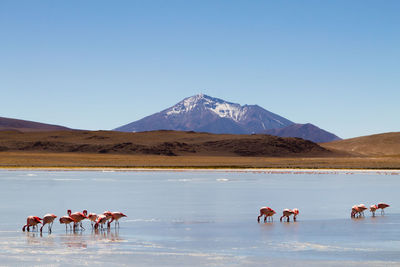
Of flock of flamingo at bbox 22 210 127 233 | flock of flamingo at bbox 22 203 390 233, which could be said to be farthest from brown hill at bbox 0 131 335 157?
flock of flamingo at bbox 22 210 127 233

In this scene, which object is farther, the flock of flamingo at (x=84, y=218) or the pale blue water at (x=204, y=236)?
the flock of flamingo at (x=84, y=218)

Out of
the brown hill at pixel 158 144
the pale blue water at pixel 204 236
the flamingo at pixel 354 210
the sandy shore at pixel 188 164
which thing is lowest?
the pale blue water at pixel 204 236

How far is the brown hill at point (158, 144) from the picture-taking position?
140750 millimetres

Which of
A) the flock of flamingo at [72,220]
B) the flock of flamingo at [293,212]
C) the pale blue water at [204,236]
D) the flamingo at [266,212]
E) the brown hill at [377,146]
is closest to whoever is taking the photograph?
the pale blue water at [204,236]

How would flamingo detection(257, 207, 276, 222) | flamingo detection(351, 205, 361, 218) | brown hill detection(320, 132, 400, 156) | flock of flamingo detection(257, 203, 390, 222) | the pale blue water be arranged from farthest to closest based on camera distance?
brown hill detection(320, 132, 400, 156) → flamingo detection(351, 205, 361, 218) → flock of flamingo detection(257, 203, 390, 222) → flamingo detection(257, 207, 276, 222) → the pale blue water

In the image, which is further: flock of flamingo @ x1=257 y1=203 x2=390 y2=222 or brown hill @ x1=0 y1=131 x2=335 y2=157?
brown hill @ x1=0 y1=131 x2=335 y2=157

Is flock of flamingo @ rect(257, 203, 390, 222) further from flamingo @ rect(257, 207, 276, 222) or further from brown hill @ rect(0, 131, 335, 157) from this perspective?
brown hill @ rect(0, 131, 335, 157)

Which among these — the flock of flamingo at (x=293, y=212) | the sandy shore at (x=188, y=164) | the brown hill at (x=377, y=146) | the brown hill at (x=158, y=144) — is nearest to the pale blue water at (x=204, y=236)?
the flock of flamingo at (x=293, y=212)

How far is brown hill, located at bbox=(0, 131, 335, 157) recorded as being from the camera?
462ft

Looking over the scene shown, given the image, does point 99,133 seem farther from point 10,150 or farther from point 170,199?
point 170,199

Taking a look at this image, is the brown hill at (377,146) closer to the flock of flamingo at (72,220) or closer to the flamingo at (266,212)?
the flamingo at (266,212)

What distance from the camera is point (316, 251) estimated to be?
495 inches

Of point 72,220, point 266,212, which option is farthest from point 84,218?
point 266,212

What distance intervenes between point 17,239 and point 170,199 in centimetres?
1187
